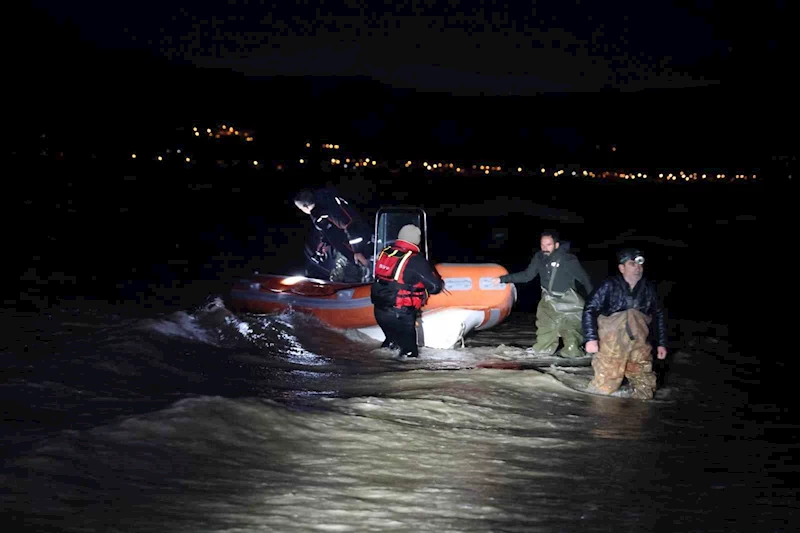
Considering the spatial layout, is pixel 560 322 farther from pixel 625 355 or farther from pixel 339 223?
pixel 339 223

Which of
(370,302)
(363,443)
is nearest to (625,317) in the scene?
(363,443)

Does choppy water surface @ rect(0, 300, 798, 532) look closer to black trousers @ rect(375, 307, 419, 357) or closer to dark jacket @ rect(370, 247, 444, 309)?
black trousers @ rect(375, 307, 419, 357)

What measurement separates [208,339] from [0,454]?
4.59 m

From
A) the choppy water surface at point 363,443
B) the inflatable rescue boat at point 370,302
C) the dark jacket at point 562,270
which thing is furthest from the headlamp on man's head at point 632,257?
the inflatable rescue boat at point 370,302

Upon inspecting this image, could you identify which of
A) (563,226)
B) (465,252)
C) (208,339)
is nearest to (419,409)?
(208,339)

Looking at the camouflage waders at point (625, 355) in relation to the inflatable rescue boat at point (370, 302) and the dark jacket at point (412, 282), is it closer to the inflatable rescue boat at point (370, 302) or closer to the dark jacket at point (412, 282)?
the dark jacket at point (412, 282)

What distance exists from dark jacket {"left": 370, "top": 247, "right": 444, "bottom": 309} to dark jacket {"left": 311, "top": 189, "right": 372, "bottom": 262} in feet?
6.10

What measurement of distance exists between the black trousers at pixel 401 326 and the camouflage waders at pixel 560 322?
4.57 feet

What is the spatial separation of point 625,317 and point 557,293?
2.28 metres

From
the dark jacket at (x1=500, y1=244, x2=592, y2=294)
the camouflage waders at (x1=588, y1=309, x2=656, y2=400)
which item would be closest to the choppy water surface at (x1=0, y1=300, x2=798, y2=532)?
the camouflage waders at (x1=588, y1=309, x2=656, y2=400)

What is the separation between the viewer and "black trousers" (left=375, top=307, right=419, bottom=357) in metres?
9.27

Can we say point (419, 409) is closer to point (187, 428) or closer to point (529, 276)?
point (187, 428)

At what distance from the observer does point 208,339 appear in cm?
992

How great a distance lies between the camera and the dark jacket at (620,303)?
7.43 metres
